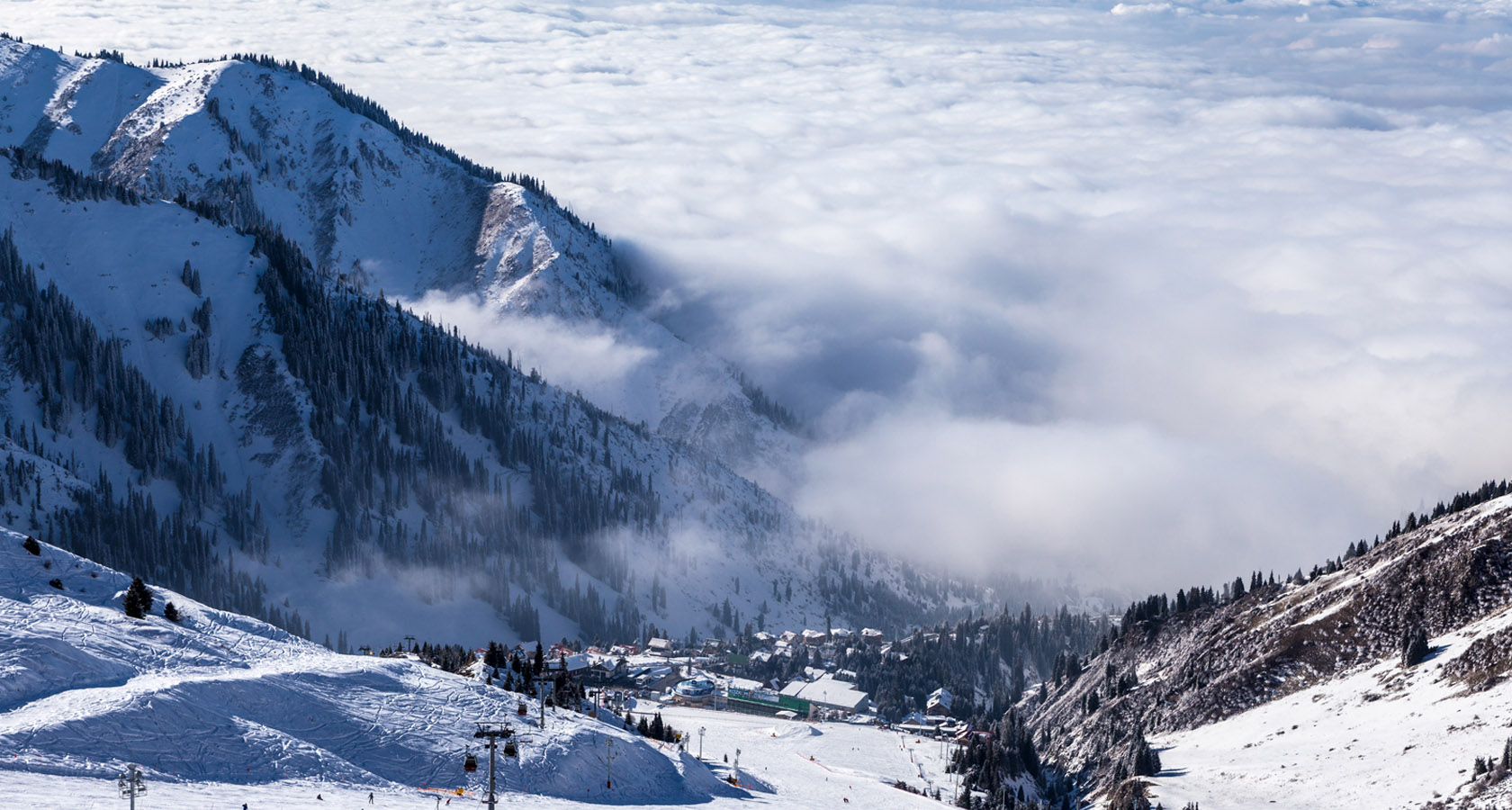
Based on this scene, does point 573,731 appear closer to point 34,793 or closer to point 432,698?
point 432,698

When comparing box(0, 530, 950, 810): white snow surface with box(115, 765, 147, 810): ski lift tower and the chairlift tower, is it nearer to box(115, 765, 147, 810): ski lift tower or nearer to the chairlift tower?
the chairlift tower

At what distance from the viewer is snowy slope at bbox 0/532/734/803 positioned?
438 feet

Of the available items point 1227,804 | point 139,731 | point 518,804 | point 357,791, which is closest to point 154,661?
point 139,731

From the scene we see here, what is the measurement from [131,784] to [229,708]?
38.3 metres

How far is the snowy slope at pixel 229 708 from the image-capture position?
13338 cm

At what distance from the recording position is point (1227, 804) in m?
196

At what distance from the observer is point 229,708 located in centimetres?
14525

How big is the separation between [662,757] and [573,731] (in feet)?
50.2

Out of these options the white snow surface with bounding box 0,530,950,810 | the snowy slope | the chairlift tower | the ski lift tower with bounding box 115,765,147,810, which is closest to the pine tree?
the white snow surface with bounding box 0,530,950,810

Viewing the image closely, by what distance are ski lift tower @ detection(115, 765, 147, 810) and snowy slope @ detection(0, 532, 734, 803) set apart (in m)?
6.89

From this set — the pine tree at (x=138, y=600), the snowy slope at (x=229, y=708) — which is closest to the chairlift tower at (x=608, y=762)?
the snowy slope at (x=229, y=708)

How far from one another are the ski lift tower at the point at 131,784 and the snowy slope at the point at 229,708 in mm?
6892

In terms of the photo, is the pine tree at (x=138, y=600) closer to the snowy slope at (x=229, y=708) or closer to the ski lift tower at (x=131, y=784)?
the snowy slope at (x=229, y=708)

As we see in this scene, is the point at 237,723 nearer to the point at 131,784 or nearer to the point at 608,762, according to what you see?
the point at 131,784
